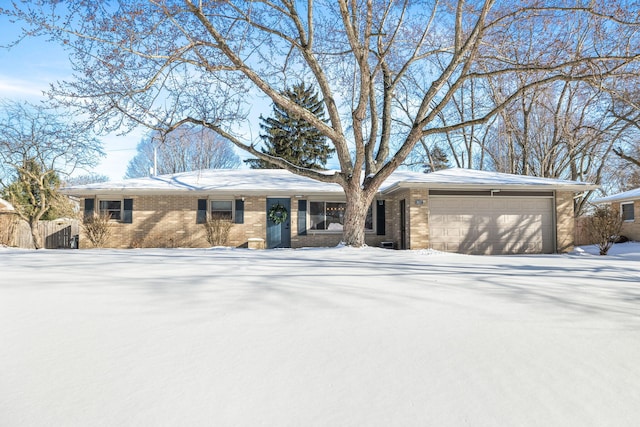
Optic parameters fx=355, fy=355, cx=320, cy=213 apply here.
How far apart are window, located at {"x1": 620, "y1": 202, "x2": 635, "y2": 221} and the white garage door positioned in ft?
26.8

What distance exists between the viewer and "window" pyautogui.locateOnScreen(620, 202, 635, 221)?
17.0 meters

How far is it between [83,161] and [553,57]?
18.5m

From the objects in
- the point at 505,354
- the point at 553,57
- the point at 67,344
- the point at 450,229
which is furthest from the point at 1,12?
the point at 450,229

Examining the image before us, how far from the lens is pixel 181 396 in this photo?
1.66m

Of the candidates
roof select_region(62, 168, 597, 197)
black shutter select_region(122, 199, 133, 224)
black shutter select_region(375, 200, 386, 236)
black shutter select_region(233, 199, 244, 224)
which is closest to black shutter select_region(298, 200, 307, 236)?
roof select_region(62, 168, 597, 197)

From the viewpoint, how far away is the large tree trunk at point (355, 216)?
8688 mm

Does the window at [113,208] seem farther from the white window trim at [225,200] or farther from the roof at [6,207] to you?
the roof at [6,207]

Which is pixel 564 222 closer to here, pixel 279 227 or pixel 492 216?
pixel 492 216

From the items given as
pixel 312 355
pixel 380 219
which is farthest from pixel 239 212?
pixel 312 355

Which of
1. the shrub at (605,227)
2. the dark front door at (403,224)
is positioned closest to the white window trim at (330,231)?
the dark front door at (403,224)

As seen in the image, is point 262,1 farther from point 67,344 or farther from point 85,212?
point 85,212

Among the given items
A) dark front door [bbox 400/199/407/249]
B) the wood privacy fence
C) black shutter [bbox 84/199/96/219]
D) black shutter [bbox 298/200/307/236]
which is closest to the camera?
dark front door [bbox 400/199/407/249]

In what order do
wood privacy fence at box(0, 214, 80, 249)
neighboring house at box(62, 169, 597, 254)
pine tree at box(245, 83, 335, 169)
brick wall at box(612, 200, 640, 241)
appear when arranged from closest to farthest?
neighboring house at box(62, 169, 597, 254), wood privacy fence at box(0, 214, 80, 249), brick wall at box(612, 200, 640, 241), pine tree at box(245, 83, 335, 169)

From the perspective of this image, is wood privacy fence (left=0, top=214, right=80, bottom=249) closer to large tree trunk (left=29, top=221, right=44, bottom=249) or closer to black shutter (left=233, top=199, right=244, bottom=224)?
large tree trunk (left=29, top=221, right=44, bottom=249)
